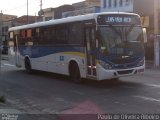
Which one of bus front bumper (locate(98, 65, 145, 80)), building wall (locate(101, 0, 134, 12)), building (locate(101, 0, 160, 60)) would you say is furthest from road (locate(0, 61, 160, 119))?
building wall (locate(101, 0, 134, 12))

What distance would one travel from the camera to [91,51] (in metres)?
16.0

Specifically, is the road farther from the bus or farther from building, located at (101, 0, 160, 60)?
building, located at (101, 0, 160, 60)

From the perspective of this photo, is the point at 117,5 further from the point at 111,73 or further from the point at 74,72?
the point at 111,73

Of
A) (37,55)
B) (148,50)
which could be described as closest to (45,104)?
(37,55)

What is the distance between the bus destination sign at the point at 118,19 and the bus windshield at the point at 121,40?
0.17 metres

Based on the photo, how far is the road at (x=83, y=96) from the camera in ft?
38.1

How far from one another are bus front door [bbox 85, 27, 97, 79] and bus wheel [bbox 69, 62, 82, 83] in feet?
3.50

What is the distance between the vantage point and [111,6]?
144 feet

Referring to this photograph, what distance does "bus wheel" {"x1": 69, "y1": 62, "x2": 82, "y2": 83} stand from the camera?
17337 mm

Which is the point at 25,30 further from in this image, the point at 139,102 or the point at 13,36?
the point at 139,102

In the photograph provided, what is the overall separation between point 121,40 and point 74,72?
9.34ft

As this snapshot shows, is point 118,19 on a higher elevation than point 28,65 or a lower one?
higher

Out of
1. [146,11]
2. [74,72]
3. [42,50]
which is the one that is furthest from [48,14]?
[74,72]

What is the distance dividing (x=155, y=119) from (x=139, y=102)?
2.64 metres
